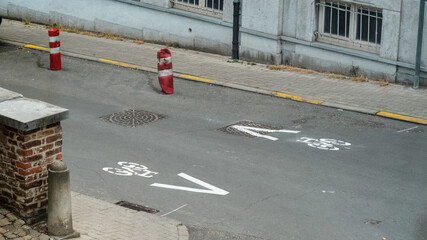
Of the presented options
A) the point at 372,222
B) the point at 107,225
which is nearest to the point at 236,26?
the point at 372,222

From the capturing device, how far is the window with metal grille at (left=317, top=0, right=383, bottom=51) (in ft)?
57.4

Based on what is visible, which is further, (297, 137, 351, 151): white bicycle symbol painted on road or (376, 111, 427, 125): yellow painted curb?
(376, 111, 427, 125): yellow painted curb

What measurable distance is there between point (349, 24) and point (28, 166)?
1083 cm

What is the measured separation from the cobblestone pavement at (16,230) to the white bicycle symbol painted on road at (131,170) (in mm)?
2578

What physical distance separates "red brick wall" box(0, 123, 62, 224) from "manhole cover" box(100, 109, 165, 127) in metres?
4.94

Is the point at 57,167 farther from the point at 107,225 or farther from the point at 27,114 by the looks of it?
the point at 107,225

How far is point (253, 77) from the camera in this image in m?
17.5

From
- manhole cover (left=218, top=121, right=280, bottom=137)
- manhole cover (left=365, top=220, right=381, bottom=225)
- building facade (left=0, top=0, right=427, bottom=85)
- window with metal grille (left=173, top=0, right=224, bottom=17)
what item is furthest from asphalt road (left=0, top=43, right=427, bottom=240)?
window with metal grille (left=173, top=0, right=224, bottom=17)

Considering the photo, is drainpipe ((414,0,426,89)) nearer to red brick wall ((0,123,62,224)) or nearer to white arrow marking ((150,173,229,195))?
white arrow marking ((150,173,229,195))

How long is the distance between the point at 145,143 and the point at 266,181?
2608mm

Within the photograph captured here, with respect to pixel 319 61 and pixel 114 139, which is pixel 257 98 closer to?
pixel 319 61

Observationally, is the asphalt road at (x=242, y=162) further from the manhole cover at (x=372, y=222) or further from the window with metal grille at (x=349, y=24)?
the window with metal grille at (x=349, y=24)

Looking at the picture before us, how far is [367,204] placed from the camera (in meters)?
10.3

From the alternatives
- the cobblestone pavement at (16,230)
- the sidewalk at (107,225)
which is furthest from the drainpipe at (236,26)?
the cobblestone pavement at (16,230)
